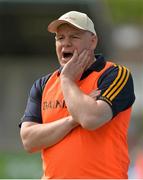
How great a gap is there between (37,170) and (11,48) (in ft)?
28.6

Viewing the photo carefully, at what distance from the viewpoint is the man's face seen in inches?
189

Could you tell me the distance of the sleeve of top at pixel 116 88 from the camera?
15.3 ft

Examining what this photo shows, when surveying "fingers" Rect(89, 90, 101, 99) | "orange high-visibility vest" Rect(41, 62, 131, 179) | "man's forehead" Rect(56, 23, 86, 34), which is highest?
"man's forehead" Rect(56, 23, 86, 34)

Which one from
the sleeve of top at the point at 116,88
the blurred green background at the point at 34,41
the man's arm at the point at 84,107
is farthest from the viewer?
the blurred green background at the point at 34,41

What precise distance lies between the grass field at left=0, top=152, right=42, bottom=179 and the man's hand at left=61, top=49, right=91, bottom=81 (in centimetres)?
584

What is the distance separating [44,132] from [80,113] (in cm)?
29

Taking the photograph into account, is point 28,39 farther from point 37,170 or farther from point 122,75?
point 122,75

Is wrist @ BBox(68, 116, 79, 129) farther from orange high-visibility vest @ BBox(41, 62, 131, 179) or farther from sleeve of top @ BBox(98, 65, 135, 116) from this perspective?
sleeve of top @ BBox(98, 65, 135, 116)

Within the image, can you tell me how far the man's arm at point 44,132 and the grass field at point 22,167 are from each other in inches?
224

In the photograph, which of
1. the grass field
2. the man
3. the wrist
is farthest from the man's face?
the grass field

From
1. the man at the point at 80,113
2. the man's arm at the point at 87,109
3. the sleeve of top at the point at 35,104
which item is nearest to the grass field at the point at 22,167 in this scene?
the sleeve of top at the point at 35,104

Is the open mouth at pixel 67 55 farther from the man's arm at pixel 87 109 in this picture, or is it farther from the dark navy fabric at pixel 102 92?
the man's arm at pixel 87 109

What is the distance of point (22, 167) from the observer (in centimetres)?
1138

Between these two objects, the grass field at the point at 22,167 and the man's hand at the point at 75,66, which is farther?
the grass field at the point at 22,167
